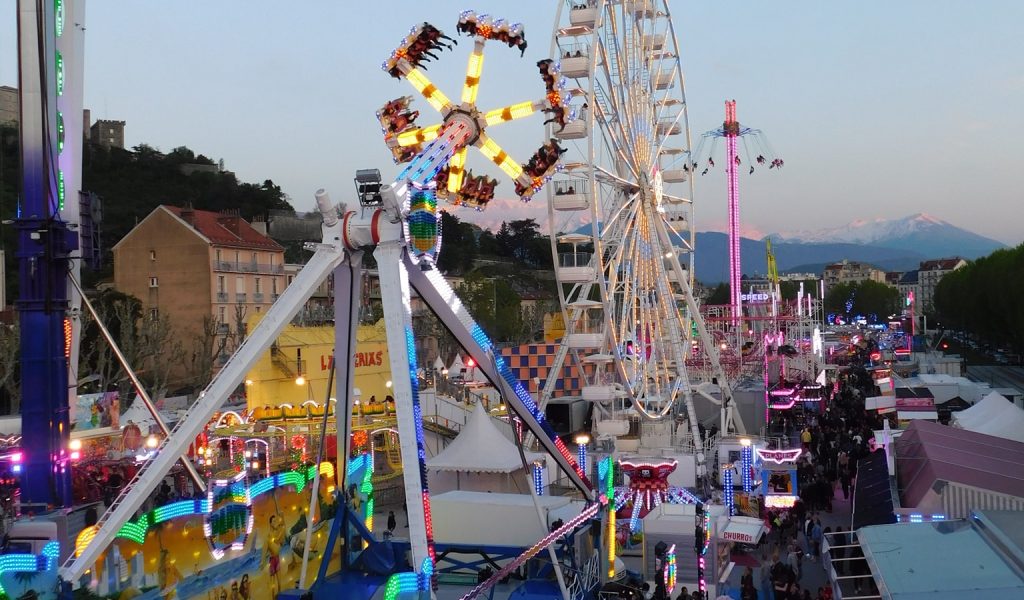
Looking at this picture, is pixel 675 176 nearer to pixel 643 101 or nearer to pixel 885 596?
pixel 643 101

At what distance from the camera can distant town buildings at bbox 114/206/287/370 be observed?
4522cm

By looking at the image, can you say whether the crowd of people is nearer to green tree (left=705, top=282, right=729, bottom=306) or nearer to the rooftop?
the rooftop

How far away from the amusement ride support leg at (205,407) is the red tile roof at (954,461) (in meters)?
9.49

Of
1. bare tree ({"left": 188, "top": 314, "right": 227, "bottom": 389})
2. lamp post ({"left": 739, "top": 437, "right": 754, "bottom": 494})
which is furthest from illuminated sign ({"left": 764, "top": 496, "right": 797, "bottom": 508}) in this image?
bare tree ({"left": 188, "top": 314, "right": 227, "bottom": 389})

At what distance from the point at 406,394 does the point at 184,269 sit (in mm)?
38144

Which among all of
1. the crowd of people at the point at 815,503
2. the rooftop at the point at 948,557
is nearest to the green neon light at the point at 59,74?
the rooftop at the point at 948,557

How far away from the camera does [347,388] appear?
11898 mm

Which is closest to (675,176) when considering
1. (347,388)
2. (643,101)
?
(643,101)

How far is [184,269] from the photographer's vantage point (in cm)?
4553

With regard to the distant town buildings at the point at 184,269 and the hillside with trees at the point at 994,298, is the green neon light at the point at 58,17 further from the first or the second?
the hillside with trees at the point at 994,298

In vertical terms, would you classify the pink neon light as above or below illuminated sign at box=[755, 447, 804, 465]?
above

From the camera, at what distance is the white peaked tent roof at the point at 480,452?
67.7 ft

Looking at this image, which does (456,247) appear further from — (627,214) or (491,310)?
(627,214)

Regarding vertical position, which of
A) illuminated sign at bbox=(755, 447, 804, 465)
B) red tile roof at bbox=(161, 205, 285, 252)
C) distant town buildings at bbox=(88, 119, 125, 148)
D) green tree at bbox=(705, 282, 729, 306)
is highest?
distant town buildings at bbox=(88, 119, 125, 148)
